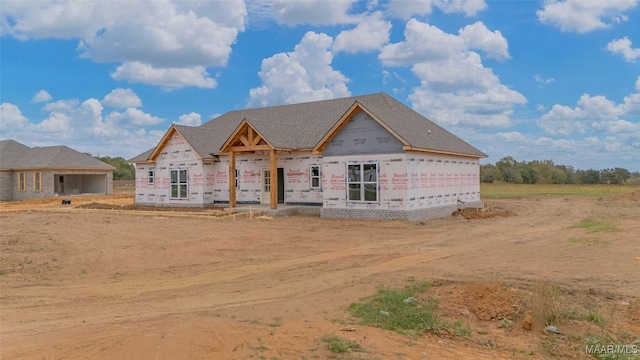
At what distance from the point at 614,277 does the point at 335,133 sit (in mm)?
15008

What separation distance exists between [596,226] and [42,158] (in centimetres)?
4366

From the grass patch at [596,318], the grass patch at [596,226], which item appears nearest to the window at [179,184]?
the grass patch at [596,226]

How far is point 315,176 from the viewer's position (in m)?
26.3

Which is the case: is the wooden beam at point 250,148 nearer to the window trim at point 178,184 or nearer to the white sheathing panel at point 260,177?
the white sheathing panel at point 260,177

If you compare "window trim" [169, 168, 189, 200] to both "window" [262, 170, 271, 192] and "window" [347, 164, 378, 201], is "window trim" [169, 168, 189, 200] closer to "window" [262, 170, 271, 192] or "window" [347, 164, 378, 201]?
"window" [262, 170, 271, 192]

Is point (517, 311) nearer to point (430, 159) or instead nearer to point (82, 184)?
point (430, 159)

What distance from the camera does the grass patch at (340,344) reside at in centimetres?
627

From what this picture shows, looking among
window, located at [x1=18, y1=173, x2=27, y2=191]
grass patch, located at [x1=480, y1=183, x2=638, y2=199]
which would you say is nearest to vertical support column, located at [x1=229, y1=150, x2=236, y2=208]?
grass patch, located at [x1=480, y1=183, x2=638, y2=199]

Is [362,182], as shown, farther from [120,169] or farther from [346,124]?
[120,169]

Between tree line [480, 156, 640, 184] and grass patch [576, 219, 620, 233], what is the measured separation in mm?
60829

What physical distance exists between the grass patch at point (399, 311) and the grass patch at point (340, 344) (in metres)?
0.95

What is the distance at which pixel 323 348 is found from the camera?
6379 mm

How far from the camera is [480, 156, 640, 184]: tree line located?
3197 inches

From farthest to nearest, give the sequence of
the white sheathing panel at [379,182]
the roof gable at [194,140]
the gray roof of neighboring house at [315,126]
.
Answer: the roof gable at [194,140] < the gray roof of neighboring house at [315,126] < the white sheathing panel at [379,182]
